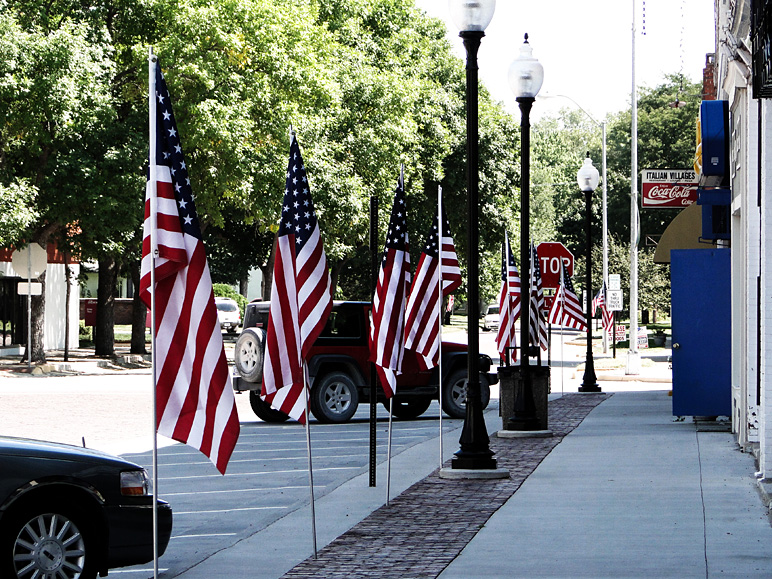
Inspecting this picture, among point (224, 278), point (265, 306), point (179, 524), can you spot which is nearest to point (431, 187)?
point (224, 278)

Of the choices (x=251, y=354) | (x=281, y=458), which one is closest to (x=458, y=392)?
(x=251, y=354)

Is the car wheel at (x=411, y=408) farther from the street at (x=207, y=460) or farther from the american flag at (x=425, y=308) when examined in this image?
the american flag at (x=425, y=308)

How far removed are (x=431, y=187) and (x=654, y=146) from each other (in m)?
19.5

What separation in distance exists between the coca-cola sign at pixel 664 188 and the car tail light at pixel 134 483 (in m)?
18.8

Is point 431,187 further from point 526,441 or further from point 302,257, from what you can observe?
point 302,257

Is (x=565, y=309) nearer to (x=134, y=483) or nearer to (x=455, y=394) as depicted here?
(x=455, y=394)

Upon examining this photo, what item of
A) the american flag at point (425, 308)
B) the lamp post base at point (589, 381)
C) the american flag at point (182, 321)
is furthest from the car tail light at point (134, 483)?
the lamp post base at point (589, 381)

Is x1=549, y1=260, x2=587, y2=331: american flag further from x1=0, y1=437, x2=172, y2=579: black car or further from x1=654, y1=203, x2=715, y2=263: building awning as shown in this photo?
x1=0, y1=437, x2=172, y2=579: black car

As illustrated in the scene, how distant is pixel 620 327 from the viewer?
128ft

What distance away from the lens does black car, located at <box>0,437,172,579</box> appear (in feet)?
23.3

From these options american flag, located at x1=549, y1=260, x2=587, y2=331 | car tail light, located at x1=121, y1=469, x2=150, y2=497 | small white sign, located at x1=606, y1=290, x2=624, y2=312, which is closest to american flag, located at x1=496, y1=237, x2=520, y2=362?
american flag, located at x1=549, y1=260, x2=587, y2=331

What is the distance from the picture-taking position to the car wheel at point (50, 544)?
7074mm

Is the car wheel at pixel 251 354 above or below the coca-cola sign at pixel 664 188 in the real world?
below

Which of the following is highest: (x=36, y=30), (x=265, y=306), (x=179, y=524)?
(x=36, y=30)
